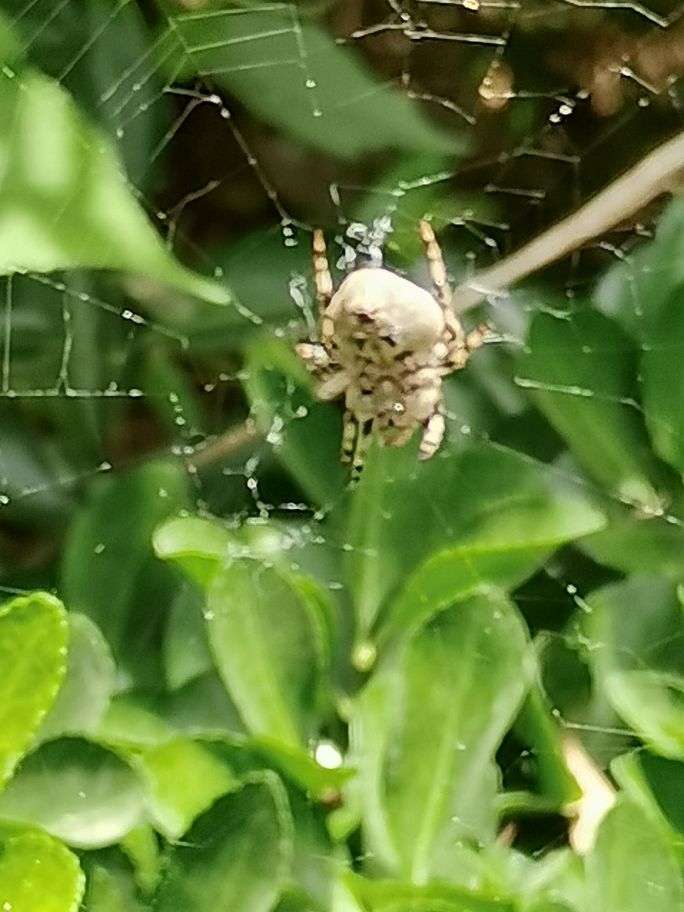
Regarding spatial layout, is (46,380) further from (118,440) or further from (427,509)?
(427,509)

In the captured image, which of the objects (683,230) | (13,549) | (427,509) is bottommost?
(13,549)

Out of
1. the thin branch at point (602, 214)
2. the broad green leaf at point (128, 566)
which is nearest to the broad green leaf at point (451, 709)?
the broad green leaf at point (128, 566)

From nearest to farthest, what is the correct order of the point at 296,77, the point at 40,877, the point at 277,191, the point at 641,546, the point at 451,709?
the point at 40,877
the point at 451,709
the point at 641,546
the point at 296,77
the point at 277,191

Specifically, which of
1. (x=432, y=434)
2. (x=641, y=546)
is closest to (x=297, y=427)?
(x=432, y=434)

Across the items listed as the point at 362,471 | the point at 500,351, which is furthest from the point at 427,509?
the point at 500,351

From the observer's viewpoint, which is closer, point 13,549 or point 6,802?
point 6,802

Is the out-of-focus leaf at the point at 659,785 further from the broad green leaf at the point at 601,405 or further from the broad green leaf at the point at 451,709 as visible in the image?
the broad green leaf at the point at 601,405

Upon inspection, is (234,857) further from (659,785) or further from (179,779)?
(659,785)
